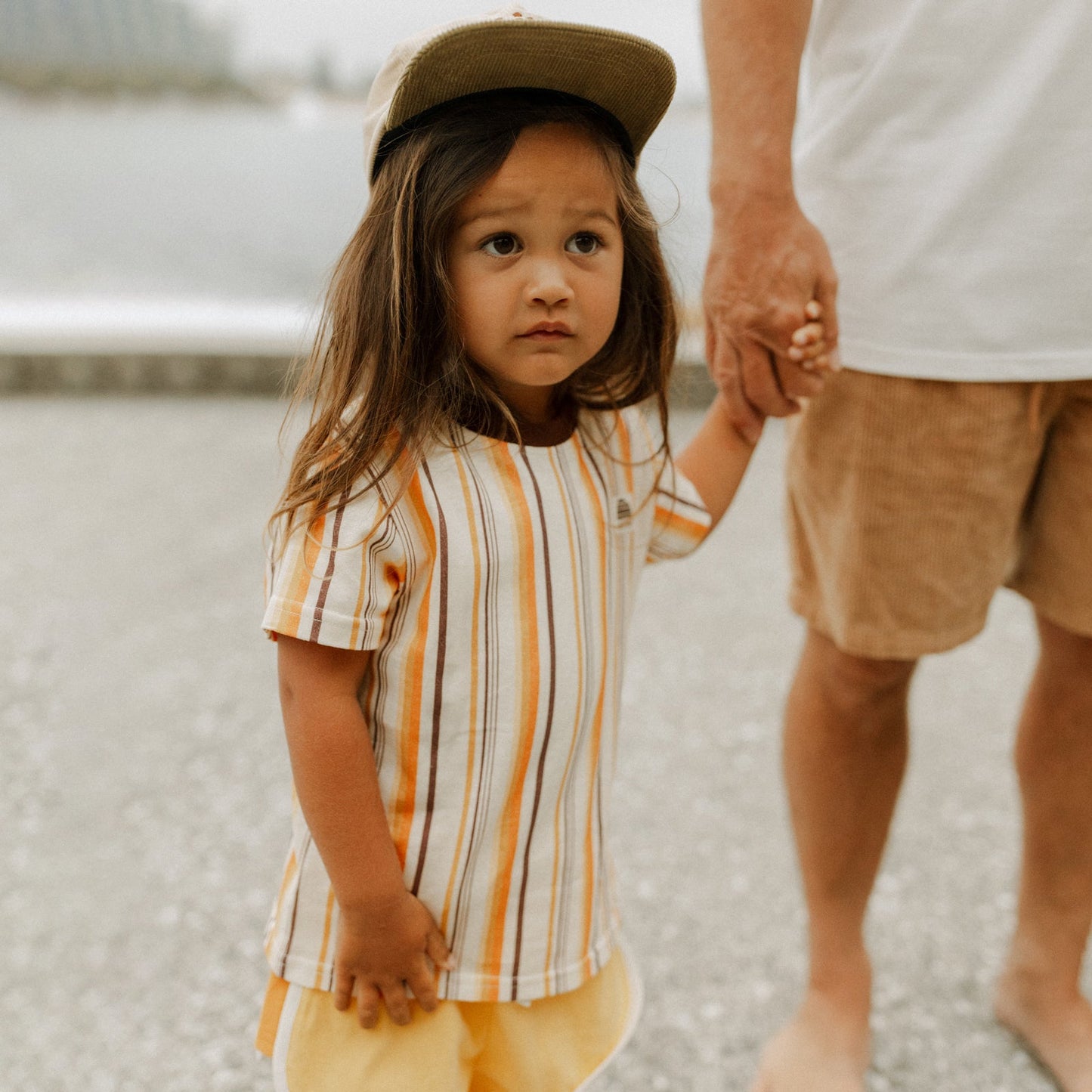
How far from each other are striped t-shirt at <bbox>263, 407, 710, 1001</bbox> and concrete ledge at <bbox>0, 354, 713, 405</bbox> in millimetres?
2494

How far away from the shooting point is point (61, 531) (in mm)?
2301

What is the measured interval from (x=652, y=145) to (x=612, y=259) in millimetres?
→ 130

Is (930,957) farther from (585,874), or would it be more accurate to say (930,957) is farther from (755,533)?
(755,533)

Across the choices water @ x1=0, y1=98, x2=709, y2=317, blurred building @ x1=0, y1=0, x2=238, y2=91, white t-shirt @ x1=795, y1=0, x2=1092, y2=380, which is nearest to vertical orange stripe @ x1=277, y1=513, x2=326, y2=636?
white t-shirt @ x1=795, y1=0, x2=1092, y2=380

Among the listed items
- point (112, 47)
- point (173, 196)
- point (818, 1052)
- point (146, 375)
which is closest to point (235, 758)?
point (818, 1052)

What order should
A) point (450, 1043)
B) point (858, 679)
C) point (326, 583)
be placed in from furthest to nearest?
point (858, 679) → point (450, 1043) → point (326, 583)

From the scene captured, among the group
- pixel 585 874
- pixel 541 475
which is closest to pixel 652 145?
pixel 541 475

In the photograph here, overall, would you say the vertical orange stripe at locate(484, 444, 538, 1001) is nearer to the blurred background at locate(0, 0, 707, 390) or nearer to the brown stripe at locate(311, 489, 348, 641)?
the brown stripe at locate(311, 489, 348, 641)

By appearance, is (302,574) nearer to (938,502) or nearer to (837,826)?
(938,502)

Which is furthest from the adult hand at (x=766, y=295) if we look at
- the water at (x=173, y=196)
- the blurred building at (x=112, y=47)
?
the blurred building at (x=112, y=47)

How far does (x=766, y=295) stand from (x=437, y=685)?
1.14 ft

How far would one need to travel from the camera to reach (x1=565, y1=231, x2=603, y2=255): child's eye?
26.6 inches

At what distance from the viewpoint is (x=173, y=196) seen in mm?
4191

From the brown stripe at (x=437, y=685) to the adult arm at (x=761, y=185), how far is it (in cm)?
27
